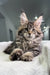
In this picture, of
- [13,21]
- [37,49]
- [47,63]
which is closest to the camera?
[47,63]

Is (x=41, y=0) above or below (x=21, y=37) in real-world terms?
above

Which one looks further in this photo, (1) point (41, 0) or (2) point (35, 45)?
(1) point (41, 0)

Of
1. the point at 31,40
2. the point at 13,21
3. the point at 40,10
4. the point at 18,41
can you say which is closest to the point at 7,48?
the point at 18,41

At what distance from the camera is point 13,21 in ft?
6.25

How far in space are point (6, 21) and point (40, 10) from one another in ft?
1.73

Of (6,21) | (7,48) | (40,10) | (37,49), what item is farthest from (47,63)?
(6,21)

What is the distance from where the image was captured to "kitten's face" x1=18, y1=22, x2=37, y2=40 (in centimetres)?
110

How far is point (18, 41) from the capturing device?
1.18m

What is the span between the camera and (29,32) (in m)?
1.10

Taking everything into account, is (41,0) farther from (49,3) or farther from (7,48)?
(7,48)

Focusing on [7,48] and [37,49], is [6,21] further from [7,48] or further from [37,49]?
[37,49]

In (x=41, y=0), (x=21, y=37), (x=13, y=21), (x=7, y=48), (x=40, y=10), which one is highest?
(x=41, y=0)

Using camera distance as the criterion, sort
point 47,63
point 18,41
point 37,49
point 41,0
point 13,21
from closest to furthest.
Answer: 1. point 47,63
2. point 37,49
3. point 18,41
4. point 41,0
5. point 13,21

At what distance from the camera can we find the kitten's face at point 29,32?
3.60 feet
